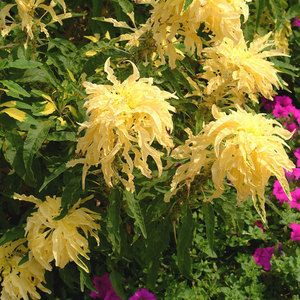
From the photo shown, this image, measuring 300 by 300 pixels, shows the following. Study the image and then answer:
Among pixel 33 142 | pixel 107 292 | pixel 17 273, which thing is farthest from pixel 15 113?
pixel 107 292

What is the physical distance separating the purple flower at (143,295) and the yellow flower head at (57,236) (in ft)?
1.79

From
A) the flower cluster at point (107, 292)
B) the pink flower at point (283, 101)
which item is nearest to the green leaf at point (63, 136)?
the flower cluster at point (107, 292)

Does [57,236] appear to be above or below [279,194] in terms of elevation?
above

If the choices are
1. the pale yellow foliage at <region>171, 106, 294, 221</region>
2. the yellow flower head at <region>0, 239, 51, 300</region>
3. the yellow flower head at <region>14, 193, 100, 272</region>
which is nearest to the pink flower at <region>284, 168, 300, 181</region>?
the pale yellow foliage at <region>171, 106, 294, 221</region>

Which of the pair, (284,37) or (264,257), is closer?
(264,257)

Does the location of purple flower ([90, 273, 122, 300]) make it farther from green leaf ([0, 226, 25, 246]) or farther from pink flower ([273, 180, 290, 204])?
pink flower ([273, 180, 290, 204])

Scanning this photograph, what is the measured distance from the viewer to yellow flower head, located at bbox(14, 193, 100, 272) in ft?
4.34

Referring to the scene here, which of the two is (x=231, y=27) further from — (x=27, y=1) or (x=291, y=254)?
(x=291, y=254)

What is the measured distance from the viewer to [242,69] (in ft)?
4.75

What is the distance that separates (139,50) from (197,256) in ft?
3.78

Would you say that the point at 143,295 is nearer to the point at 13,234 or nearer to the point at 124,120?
the point at 13,234

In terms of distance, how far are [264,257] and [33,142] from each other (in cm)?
132

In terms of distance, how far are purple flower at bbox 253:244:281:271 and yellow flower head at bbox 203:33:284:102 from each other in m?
0.93

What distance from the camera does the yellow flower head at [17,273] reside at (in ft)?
4.80
